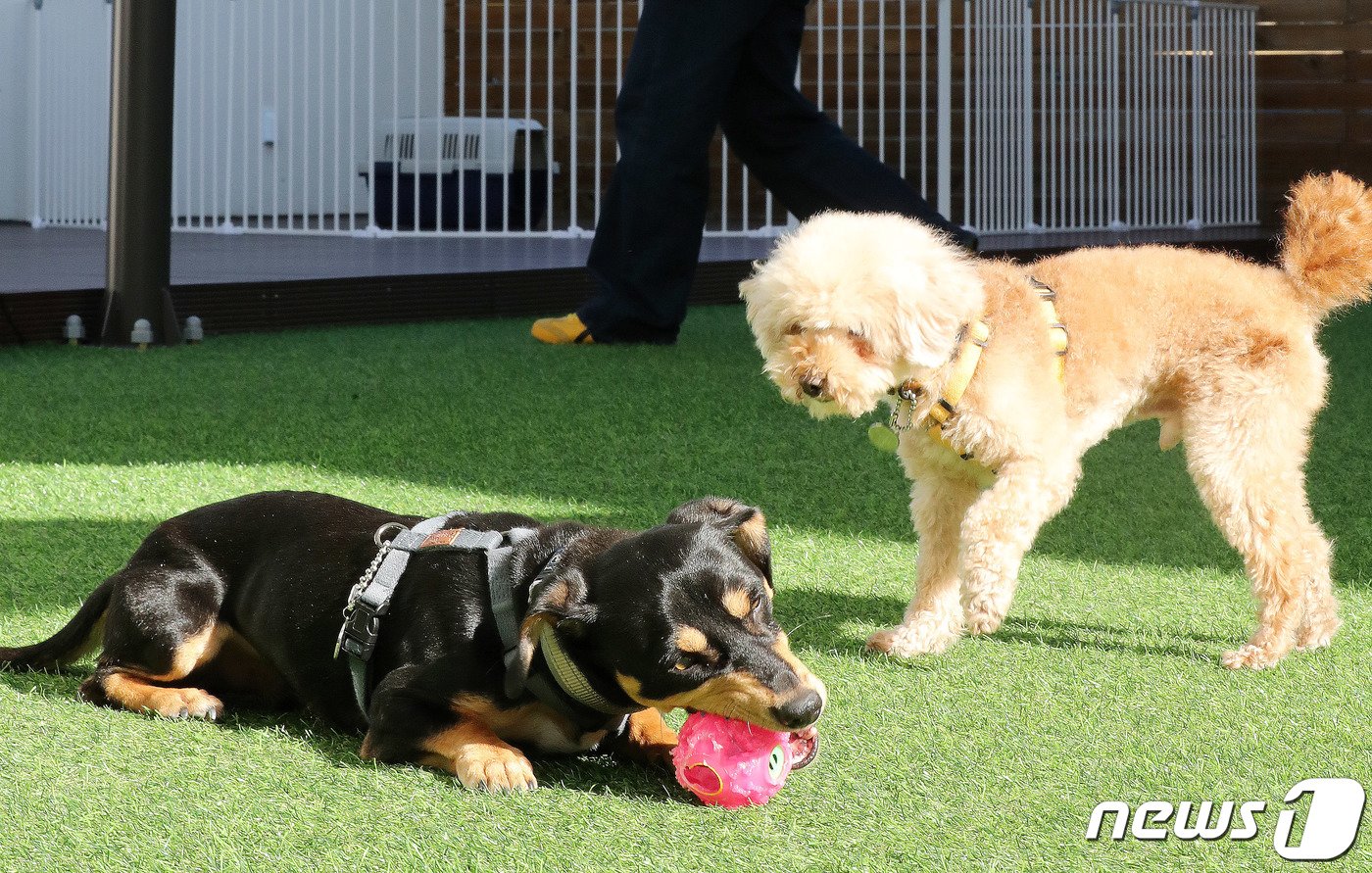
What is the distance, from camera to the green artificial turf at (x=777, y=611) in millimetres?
1682

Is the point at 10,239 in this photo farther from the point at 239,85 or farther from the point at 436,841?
the point at 436,841

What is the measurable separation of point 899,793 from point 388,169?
29.3 ft

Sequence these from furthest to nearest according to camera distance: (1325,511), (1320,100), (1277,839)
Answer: (1320,100)
(1325,511)
(1277,839)

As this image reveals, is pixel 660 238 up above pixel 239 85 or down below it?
below

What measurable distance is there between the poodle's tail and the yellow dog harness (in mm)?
431

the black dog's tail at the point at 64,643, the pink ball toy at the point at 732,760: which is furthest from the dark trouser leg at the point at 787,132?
the pink ball toy at the point at 732,760

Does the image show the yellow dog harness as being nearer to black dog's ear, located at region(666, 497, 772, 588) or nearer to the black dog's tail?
black dog's ear, located at region(666, 497, 772, 588)

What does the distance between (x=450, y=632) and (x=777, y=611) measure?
2.69 ft

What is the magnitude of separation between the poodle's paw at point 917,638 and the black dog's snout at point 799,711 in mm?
728

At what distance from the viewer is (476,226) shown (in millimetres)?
10039

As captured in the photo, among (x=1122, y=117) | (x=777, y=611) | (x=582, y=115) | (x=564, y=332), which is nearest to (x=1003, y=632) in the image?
(x=777, y=611)

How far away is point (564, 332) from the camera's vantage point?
571 cm

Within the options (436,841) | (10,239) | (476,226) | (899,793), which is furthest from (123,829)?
(476,226)

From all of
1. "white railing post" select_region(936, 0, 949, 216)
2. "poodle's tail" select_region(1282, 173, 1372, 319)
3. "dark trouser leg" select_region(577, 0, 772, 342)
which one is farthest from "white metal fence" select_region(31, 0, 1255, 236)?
"poodle's tail" select_region(1282, 173, 1372, 319)
